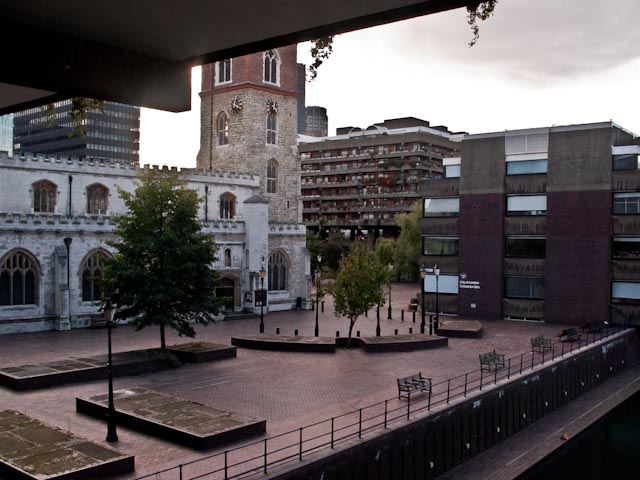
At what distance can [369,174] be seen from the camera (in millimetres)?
→ 94875

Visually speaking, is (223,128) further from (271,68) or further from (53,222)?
(53,222)

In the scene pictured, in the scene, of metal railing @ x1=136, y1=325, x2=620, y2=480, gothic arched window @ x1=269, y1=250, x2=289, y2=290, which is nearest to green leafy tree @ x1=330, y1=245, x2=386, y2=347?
metal railing @ x1=136, y1=325, x2=620, y2=480

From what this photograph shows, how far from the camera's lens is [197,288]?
1217 inches

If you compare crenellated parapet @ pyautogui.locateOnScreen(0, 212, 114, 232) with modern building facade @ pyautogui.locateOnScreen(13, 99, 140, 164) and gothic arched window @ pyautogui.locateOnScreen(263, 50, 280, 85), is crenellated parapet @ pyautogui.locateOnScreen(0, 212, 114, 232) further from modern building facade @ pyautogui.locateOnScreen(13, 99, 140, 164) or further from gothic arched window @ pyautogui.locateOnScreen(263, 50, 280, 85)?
modern building facade @ pyautogui.locateOnScreen(13, 99, 140, 164)

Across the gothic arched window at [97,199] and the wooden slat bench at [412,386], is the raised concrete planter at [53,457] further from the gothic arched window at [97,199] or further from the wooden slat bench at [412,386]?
the gothic arched window at [97,199]

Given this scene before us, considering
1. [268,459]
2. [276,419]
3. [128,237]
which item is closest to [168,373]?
[128,237]

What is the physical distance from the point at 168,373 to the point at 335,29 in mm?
25655

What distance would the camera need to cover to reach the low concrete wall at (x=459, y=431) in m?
Result: 18.1

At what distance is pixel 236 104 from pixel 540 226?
26064mm

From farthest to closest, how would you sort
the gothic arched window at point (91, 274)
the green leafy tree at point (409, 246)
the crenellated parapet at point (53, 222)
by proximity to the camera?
1. the green leafy tree at point (409, 246)
2. the gothic arched window at point (91, 274)
3. the crenellated parapet at point (53, 222)

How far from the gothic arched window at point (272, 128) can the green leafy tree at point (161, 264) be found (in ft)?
83.4

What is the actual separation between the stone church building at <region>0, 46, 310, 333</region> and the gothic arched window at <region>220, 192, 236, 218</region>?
0.27 ft

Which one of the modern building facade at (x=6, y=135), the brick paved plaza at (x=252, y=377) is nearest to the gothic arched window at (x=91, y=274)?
the brick paved plaza at (x=252, y=377)

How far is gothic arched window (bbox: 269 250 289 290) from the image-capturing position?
2062 inches
